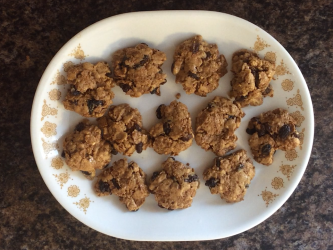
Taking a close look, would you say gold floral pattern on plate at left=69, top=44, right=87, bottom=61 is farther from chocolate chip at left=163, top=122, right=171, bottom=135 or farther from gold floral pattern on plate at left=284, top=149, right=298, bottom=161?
gold floral pattern on plate at left=284, top=149, right=298, bottom=161

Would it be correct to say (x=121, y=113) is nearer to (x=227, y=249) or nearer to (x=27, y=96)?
(x=27, y=96)

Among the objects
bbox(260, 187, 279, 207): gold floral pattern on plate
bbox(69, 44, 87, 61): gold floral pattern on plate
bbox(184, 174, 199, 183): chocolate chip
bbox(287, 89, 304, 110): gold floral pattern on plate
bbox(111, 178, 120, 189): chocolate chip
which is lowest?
bbox(260, 187, 279, 207): gold floral pattern on plate

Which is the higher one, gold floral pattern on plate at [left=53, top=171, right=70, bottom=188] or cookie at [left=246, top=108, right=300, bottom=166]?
cookie at [left=246, top=108, right=300, bottom=166]

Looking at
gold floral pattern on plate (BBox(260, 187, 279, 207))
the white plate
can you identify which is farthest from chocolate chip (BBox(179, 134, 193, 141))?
gold floral pattern on plate (BBox(260, 187, 279, 207))

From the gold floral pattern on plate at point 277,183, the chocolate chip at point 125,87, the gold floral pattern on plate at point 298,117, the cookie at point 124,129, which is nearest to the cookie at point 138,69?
the chocolate chip at point 125,87

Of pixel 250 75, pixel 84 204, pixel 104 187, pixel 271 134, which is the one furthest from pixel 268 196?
pixel 84 204

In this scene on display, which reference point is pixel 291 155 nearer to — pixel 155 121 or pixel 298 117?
pixel 298 117

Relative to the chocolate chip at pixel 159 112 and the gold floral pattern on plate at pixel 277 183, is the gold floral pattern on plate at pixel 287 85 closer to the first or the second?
the gold floral pattern on plate at pixel 277 183

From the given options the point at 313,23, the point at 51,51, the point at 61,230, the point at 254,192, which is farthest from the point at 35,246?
the point at 313,23
